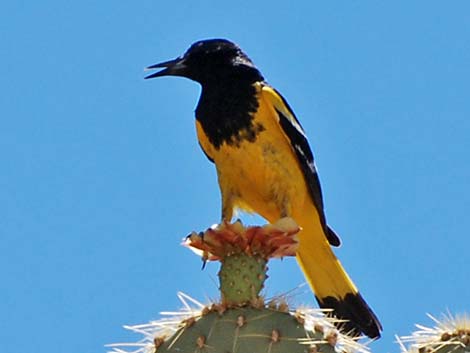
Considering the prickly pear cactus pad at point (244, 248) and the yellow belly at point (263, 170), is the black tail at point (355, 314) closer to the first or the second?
the yellow belly at point (263, 170)

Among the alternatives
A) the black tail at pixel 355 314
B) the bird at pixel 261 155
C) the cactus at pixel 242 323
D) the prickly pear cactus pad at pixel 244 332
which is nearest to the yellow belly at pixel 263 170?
the bird at pixel 261 155

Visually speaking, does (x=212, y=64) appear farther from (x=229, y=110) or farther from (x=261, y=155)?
(x=261, y=155)

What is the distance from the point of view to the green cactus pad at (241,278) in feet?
12.7

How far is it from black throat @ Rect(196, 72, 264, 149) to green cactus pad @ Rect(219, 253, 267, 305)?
211cm

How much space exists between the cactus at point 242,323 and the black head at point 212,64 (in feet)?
8.26

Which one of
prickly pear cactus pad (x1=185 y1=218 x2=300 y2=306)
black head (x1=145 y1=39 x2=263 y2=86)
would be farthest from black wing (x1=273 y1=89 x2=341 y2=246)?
prickly pear cactus pad (x1=185 y1=218 x2=300 y2=306)

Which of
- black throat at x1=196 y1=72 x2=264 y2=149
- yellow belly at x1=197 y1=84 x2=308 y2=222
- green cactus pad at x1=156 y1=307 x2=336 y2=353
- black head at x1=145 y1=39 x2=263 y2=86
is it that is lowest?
green cactus pad at x1=156 y1=307 x2=336 y2=353

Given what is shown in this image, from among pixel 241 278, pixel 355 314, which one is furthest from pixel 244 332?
pixel 355 314

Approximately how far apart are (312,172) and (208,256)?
2.17m

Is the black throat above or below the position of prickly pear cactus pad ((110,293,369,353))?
above

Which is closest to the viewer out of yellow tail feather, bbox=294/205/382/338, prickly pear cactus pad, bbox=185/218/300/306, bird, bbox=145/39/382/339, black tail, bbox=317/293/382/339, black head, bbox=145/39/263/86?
prickly pear cactus pad, bbox=185/218/300/306

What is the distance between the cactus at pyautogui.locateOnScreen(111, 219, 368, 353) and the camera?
3.55 m

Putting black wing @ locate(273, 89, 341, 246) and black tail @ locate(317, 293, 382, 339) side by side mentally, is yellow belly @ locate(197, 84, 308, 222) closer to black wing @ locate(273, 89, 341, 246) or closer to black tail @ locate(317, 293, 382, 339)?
black wing @ locate(273, 89, 341, 246)

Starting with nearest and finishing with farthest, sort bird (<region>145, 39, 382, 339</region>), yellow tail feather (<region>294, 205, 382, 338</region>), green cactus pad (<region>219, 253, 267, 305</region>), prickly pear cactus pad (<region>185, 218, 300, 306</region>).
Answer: green cactus pad (<region>219, 253, 267, 305</region>)
prickly pear cactus pad (<region>185, 218, 300, 306</region>)
yellow tail feather (<region>294, 205, 382, 338</region>)
bird (<region>145, 39, 382, 339</region>)
